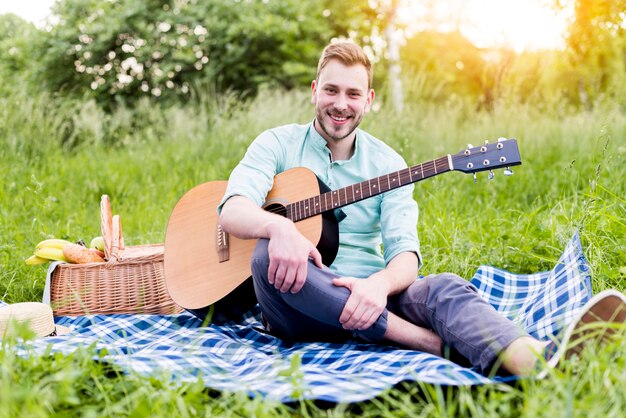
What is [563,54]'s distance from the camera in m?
5.84

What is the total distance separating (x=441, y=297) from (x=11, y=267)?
2.71 m

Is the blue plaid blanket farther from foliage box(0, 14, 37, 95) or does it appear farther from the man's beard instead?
foliage box(0, 14, 37, 95)

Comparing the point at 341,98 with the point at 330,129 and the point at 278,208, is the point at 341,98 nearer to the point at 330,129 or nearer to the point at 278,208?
the point at 330,129

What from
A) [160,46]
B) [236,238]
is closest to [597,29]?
[236,238]

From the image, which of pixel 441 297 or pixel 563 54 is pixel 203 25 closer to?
pixel 563 54

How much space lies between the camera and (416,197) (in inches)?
195

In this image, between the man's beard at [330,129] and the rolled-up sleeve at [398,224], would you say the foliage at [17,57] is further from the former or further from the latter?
the rolled-up sleeve at [398,224]

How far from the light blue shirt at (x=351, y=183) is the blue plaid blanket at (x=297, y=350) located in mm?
447

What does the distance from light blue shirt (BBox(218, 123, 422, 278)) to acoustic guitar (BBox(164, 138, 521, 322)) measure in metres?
0.12

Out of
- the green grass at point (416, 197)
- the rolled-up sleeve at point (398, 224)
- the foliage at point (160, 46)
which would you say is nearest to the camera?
the green grass at point (416, 197)

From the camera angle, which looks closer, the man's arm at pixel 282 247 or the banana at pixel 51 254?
the man's arm at pixel 282 247

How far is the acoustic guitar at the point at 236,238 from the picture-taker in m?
2.37

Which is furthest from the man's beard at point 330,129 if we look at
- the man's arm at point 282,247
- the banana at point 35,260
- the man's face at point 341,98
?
the banana at point 35,260

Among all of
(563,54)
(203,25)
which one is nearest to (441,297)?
(563,54)
